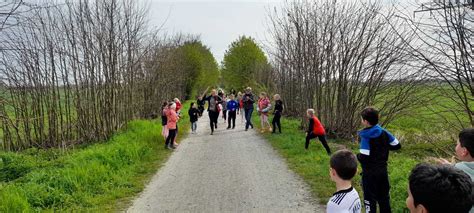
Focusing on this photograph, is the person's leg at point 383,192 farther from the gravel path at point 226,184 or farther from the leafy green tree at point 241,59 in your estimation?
the leafy green tree at point 241,59

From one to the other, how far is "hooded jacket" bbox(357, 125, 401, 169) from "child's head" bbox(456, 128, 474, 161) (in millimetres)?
1957

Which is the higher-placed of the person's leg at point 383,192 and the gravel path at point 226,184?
the person's leg at point 383,192

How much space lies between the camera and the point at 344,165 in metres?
3.61

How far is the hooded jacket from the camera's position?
5383 mm

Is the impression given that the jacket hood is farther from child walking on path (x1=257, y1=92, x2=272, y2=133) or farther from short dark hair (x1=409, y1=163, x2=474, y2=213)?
child walking on path (x1=257, y1=92, x2=272, y2=133)

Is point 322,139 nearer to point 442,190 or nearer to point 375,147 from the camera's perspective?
point 375,147

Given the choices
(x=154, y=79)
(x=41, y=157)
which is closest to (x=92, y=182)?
(x=41, y=157)

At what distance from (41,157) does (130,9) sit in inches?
293

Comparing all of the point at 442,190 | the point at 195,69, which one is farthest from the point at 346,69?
the point at 195,69

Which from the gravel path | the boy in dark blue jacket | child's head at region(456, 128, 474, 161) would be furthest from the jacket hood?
child's head at region(456, 128, 474, 161)

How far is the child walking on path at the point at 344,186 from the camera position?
11.1ft

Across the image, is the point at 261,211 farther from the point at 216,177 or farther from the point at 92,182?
the point at 92,182

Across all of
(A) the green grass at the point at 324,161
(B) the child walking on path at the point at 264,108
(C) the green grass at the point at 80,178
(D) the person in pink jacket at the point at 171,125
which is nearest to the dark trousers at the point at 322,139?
(A) the green grass at the point at 324,161

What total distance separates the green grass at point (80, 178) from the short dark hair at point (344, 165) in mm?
4291
